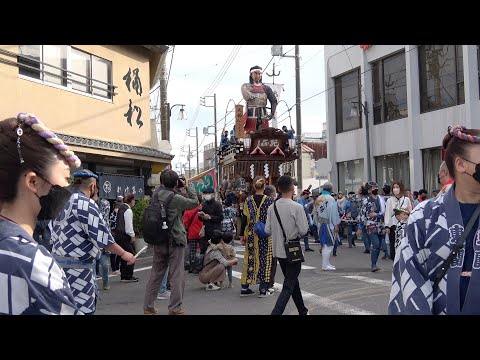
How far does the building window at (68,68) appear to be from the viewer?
39.6ft

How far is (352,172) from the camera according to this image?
79.8 feet

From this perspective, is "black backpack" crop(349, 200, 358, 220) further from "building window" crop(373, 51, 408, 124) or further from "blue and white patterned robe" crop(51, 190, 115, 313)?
"blue and white patterned robe" crop(51, 190, 115, 313)

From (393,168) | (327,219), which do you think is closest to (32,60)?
(327,219)

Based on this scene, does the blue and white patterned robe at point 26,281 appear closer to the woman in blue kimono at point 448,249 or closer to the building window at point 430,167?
the woman in blue kimono at point 448,249

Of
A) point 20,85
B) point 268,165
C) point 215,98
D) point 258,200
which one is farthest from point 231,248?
point 215,98

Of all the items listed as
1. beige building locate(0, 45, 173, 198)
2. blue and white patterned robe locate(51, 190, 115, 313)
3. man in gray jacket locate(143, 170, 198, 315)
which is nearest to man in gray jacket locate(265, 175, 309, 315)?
man in gray jacket locate(143, 170, 198, 315)

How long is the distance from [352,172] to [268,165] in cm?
1110

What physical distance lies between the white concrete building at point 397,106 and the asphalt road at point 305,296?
31.0ft

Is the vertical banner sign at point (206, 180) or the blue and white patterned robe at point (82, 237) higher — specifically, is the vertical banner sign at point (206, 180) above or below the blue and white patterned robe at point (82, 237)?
above

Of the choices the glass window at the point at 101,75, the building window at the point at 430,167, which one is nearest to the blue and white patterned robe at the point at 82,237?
the glass window at the point at 101,75

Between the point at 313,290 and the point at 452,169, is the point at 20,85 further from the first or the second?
the point at 452,169

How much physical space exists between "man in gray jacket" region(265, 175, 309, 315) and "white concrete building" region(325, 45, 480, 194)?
525 inches

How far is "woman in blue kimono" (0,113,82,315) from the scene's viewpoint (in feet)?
5.54

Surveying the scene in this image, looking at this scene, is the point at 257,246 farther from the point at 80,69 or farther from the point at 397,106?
the point at 397,106
